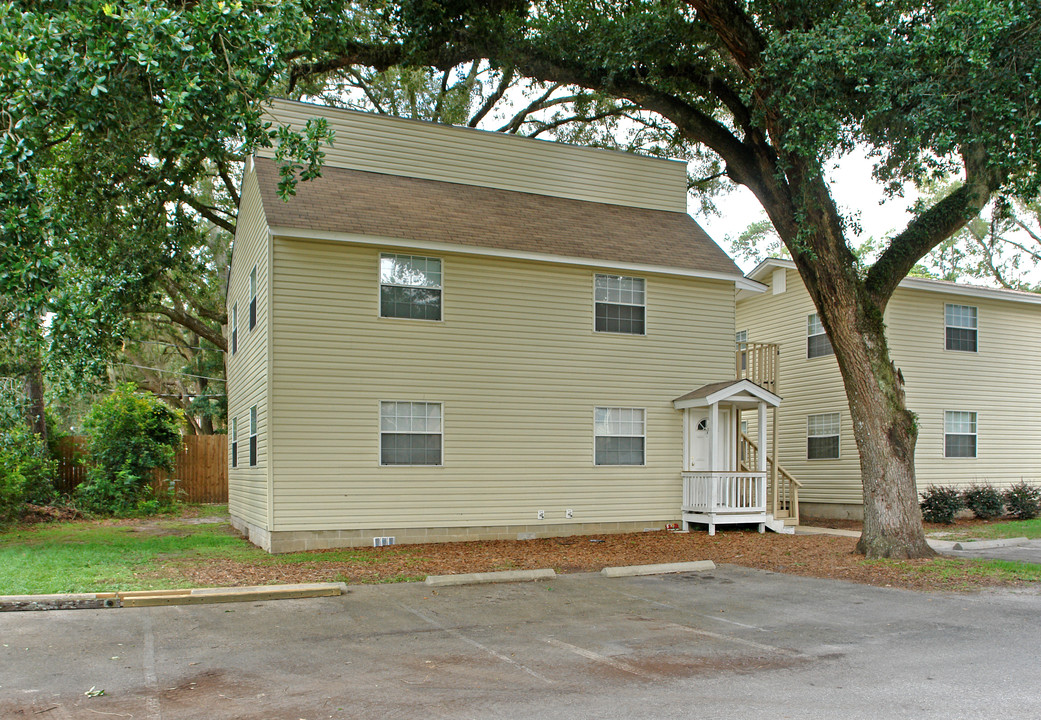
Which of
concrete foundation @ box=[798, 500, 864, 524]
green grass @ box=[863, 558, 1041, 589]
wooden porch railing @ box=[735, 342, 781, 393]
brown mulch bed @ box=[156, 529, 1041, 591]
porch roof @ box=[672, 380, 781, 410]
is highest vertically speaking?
wooden porch railing @ box=[735, 342, 781, 393]

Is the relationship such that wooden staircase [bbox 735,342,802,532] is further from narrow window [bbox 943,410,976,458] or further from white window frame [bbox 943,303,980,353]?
white window frame [bbox 943,303,980,353]

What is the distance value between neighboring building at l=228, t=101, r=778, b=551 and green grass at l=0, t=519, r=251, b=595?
3.40ft

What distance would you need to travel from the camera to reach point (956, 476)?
19578 millimetres

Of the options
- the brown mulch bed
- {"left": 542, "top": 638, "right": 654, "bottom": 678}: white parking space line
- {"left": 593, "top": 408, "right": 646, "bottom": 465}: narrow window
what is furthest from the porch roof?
{"left": 542, "top": 638, "right": 654, "bottom": 678}: white parking space line

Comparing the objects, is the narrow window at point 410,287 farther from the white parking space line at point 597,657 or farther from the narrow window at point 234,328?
the white parking space line at point 597,657

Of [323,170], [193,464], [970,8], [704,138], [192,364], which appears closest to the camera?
[970,8]

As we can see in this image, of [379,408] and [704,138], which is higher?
[704,138]

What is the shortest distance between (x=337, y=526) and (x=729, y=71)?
10.5m

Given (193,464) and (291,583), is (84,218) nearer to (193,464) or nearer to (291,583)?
(291,583)

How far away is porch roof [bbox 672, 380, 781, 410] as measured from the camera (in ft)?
50.1

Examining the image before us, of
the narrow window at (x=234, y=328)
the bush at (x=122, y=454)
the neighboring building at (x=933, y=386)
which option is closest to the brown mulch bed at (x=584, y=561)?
the neighboring building at (x=933, y=386)

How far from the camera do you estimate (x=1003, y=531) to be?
642 inches

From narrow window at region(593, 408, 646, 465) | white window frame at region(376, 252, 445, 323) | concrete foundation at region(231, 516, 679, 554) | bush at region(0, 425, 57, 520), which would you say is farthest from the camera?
bush at region(0, 425, 57, 520)

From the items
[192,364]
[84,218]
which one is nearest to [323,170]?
[84,218]
